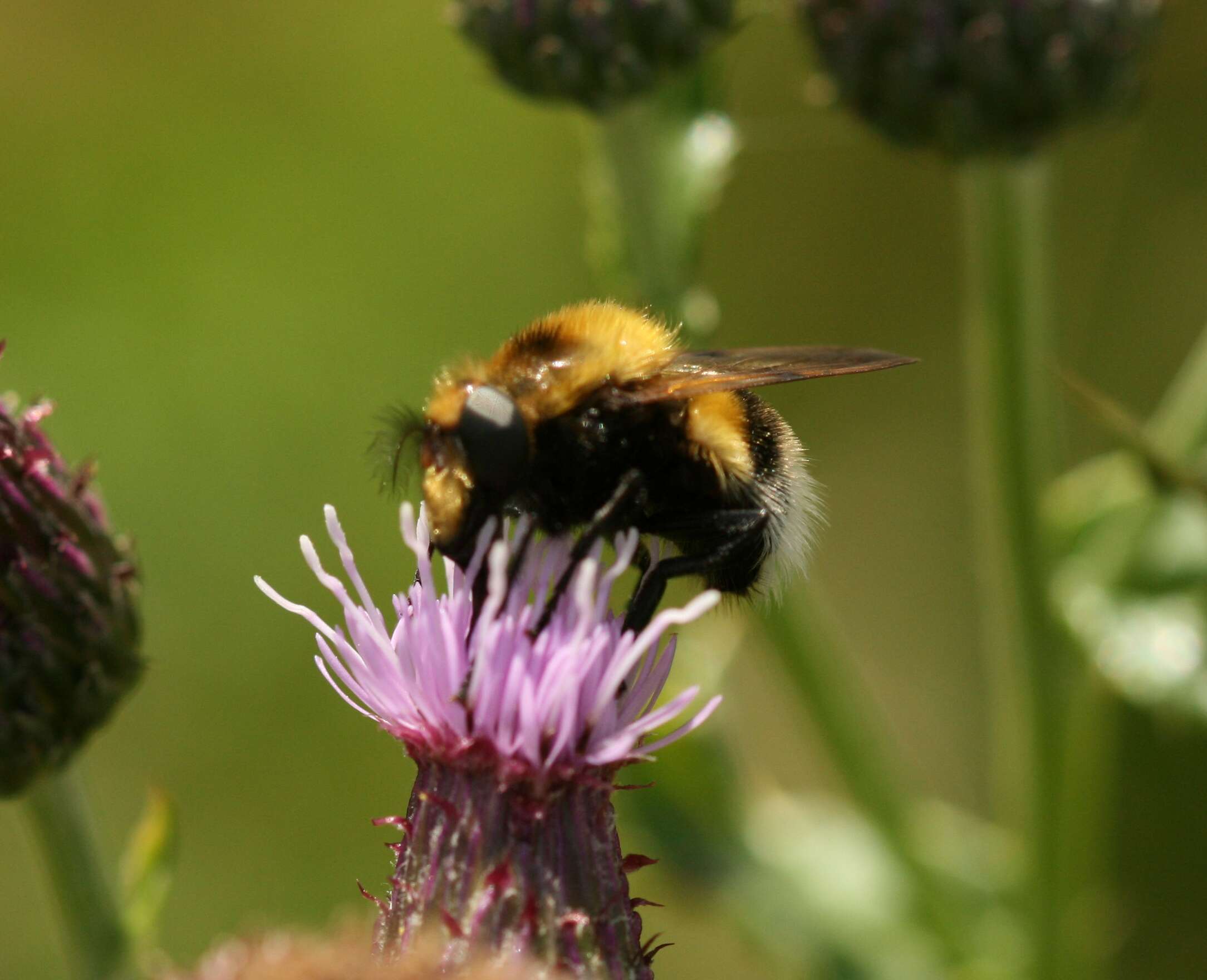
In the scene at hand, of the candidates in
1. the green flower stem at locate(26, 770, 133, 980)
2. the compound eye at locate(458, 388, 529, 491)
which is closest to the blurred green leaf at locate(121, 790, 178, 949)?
the green flower stem at locate(26, 770, 133, 980)

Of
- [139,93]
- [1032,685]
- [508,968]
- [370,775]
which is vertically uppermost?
[139,93]

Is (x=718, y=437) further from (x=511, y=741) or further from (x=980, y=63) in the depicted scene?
(x=980, y=63)

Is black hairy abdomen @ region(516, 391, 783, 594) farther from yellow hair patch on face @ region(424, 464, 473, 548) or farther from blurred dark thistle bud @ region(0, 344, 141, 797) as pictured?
blurred dark thistle bud @ region(0, 344, 141, 797)

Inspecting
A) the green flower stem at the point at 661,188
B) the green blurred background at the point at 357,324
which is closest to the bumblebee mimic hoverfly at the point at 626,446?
the green flower stem at the point at 661,188

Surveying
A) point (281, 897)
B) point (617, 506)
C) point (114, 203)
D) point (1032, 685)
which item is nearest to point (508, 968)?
point (617, 506)

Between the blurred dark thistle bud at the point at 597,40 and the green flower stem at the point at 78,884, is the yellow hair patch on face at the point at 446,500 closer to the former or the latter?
the green flower stem at the point at 78,884

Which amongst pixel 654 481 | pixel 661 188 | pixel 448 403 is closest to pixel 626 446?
pixel 654 481

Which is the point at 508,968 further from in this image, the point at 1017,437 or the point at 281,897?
the point at 281,897
